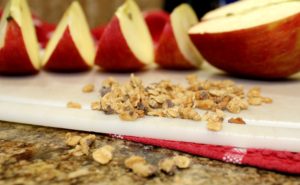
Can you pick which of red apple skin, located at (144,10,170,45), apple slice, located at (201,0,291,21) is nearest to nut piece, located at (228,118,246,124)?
apple slice, located at (201,0,291,21)

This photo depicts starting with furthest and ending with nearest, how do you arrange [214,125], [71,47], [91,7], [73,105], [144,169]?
[91,7]
[71,47]
[73,105]
[214,125]
[144,169]

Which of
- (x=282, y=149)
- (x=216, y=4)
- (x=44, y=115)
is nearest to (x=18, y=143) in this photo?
(x=44, y=115)

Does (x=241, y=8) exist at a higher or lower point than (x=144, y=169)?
higher

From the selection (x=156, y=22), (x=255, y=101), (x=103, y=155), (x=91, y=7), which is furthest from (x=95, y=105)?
(x=91, y=7)

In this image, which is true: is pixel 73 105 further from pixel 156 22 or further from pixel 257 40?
pixel 156 22

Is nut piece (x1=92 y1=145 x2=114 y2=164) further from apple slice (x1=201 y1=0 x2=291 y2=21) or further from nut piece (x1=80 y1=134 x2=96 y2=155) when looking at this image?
apple slice (x1=201 y1=0 x2=291 y2=21)

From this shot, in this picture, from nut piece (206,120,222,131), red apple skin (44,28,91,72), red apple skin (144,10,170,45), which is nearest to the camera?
nut piece (206,120,222,131)

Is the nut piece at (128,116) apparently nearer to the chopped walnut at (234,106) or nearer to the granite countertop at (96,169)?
the granite countertop at (96,169)
